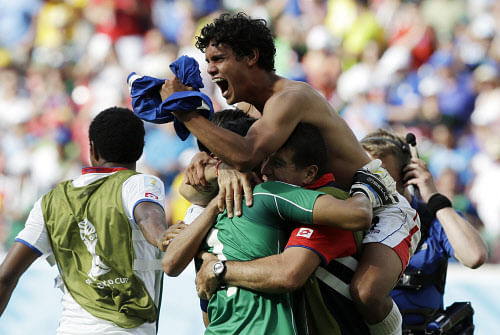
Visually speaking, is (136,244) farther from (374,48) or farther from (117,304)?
(374,48)

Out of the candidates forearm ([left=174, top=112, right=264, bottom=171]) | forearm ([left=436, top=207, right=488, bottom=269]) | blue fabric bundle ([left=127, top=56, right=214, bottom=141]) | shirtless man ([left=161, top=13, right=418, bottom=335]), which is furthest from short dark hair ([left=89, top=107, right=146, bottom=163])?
forearm ([left=436, top=207, right=488, bottom=269])

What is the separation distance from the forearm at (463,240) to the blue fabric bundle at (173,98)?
1.84 metres

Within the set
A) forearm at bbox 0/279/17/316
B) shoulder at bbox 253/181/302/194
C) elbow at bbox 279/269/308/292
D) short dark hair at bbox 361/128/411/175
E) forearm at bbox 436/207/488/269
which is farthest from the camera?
short dark hair at bbox 361/128/411/175

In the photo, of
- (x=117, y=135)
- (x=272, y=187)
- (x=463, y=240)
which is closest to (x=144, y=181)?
(x=117, y=135)

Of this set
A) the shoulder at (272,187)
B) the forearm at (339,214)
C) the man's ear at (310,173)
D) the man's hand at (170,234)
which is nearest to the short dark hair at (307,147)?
the man's ear at (310,173)

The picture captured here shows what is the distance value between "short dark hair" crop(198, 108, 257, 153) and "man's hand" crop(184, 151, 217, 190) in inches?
2.3

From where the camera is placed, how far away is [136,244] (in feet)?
11.5

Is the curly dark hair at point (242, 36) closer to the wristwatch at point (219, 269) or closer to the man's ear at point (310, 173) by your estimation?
the man's ear at point (310, 173)

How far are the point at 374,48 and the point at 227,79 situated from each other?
680 cm

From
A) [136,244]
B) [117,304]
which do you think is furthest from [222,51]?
[117,304]

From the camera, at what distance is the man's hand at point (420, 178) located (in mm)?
4105

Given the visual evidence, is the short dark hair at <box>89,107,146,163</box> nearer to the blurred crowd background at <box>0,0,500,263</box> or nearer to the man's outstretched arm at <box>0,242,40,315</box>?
the man's outstretched arm at <box>0,242,40,315</box>

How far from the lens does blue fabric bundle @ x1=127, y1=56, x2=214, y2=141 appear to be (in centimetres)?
271

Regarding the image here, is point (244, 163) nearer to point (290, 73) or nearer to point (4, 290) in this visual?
point (4, 290)
